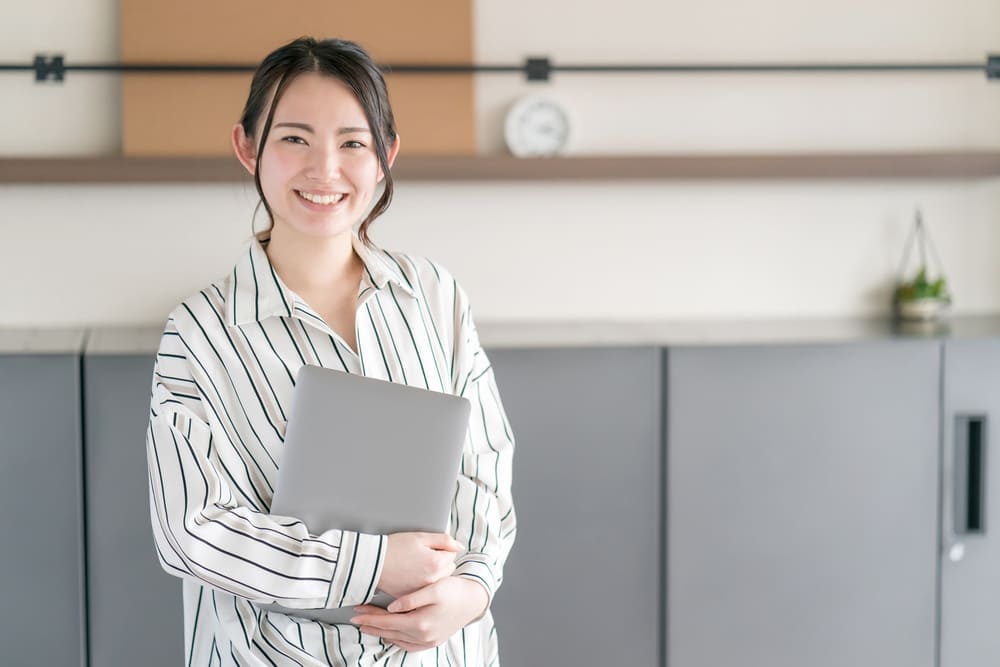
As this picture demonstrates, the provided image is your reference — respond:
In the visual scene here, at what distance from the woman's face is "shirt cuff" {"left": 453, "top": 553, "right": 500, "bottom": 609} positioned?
1.77 feet

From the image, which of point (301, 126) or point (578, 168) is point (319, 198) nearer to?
point (301, 126)

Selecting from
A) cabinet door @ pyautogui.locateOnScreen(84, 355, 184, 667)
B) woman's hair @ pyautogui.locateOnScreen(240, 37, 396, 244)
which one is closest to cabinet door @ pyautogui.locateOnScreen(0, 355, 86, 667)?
cabinet door @ pyautogui.locateOnScreen(84, 355, 184, 667)

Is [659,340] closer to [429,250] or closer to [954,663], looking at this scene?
[429,250]

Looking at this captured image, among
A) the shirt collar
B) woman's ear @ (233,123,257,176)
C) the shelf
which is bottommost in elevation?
the shirt collar

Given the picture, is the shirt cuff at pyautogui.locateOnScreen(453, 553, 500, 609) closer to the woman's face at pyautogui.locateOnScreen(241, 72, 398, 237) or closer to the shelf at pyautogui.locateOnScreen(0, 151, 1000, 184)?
the woman's face at pyautogui.locateOnScreen(241, 72, 398, 237)

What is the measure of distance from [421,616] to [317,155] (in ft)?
2.24

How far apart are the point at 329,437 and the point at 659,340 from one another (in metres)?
→ 1.32

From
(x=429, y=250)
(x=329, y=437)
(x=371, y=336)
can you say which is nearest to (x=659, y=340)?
(x=429, y=250)

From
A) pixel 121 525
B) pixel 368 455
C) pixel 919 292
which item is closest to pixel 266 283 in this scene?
pixel 368 455

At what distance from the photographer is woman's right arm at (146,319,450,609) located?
51.2 inches

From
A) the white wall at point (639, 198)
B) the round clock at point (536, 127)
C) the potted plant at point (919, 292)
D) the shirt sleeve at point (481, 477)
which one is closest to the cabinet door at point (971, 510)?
the potted plant at point (919, 292)

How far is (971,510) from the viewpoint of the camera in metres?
2.56

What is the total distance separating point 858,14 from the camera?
2939 mm

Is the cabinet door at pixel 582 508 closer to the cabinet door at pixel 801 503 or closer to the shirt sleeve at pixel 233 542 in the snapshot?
the cabinet door at pixel 801 503
